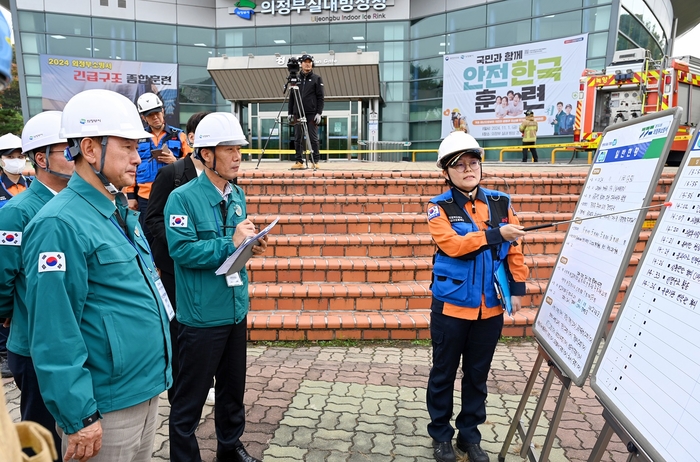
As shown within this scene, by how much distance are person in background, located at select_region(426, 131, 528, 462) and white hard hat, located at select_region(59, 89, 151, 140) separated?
1657 mm

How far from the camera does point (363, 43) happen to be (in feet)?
70.4

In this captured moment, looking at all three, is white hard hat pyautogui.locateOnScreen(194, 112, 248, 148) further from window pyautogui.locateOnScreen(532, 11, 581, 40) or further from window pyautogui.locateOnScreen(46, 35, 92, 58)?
window pyautogui.locateOnScreen(46, 35, 92, 58)

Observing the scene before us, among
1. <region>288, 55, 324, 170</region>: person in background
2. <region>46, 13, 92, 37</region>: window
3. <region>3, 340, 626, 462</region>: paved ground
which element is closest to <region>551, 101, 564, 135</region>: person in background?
<region>288, 55, 324, 170</region>: person in background

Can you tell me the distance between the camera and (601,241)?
196 centimetres

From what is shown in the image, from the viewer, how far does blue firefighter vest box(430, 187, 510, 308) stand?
2600 millimetres

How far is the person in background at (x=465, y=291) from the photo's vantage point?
103 inches

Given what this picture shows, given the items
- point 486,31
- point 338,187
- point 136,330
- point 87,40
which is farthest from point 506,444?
point 87,40

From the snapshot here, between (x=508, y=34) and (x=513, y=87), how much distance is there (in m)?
2.33

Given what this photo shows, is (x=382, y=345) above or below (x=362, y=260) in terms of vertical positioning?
below

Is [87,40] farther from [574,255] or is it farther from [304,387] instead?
[574,255]

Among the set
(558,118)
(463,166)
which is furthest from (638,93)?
(463,166)

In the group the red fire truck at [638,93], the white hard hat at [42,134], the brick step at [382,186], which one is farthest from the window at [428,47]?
the white hard hat at [42,134]

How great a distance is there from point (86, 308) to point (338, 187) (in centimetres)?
556

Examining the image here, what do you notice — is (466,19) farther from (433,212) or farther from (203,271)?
(203,271)
